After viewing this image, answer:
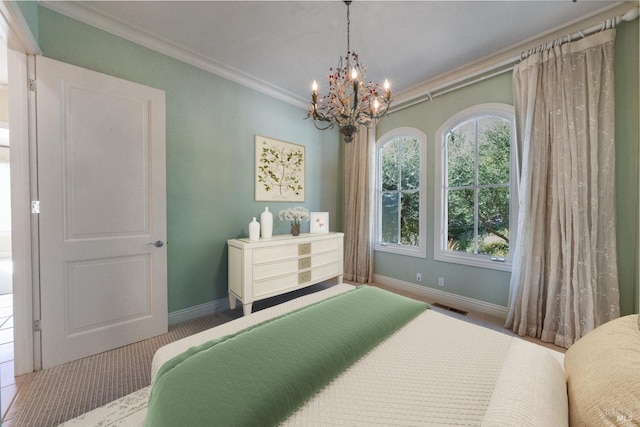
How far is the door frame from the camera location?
65.6 inches

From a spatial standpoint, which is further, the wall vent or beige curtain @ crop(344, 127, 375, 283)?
beige curtain @ crop(344, 127, 375, 283)

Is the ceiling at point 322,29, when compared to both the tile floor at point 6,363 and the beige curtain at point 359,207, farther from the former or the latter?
the tile floor at point 6,363

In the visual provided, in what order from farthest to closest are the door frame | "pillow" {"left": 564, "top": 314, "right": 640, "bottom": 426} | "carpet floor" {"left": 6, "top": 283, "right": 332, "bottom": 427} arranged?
the door frame < "carpet floor" {"left": 6, "top": 283, "right": 332, "bottom": 427} < "pillow" {"left": 564, "top": 314, "right": 640, "bottom": 426}

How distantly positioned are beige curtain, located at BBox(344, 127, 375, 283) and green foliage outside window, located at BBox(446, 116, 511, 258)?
1086 millimetres

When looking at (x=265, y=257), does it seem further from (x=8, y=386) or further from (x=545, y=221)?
(x=545, y=221)

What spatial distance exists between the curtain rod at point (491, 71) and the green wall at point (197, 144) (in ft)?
6.22

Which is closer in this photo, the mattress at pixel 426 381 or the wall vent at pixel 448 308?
the mattress at pixel 426 381

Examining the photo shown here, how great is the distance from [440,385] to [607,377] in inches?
17.8

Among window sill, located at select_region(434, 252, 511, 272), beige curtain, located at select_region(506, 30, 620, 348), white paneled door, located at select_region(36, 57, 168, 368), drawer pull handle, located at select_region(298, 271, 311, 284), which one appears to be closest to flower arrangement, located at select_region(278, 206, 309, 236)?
drawer pull handle, located at select_region(298, 271, 311, 284)

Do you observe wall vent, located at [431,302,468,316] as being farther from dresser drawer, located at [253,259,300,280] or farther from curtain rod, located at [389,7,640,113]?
curtain rod, located at [389,7,640,113]

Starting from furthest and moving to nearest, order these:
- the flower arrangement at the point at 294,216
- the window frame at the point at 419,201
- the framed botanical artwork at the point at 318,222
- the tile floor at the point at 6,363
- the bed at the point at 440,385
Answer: the framed botanical artwork at the point at 318,222 → the window frame at the point at 419,201 → the flower arrangement at the point at 294,216 → the tile floor at the point at 6,363 → the bed at the point at 440,385

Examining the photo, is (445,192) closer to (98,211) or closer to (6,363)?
(98,211)

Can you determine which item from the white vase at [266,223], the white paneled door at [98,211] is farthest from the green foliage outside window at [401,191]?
the white paneled door at [98,211]

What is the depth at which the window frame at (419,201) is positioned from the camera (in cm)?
323
